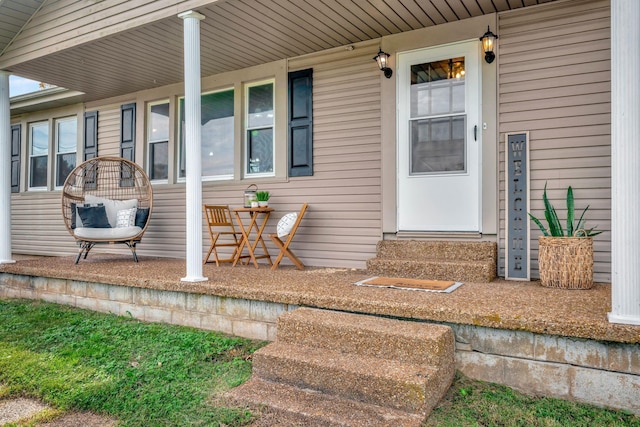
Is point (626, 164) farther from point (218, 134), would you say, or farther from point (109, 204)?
point (109, 204)

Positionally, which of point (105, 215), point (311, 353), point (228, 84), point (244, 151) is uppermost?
point (228, 84)

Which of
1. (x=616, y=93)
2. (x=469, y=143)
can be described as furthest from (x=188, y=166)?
(x=616, y=93)

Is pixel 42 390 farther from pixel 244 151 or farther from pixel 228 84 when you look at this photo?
pixel 228 84

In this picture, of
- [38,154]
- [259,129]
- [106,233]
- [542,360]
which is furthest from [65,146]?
[542,360]

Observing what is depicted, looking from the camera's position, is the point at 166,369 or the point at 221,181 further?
the point at 221,181

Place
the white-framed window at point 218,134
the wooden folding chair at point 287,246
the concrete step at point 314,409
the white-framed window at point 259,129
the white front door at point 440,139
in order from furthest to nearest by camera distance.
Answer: the white-framed window at point 218,134 → the white-framed window at point 259,129 → the wooden folding chair at point 287,246 → the white front door at point 440,139 → the concrete step at point 314,409

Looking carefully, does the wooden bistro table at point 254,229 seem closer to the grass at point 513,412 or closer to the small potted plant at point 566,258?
the small potted plant at point 566,258

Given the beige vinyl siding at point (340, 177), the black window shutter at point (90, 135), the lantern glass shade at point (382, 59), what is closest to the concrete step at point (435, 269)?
the beige vinyl siding at point (340, 177)

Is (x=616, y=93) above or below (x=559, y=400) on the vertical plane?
above

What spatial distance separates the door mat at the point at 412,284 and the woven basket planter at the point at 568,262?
0.68 m

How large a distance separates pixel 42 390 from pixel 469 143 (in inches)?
149

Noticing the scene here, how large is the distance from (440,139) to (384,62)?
979mm

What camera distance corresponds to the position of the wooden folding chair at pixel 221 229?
497 cm

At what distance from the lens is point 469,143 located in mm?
4086
